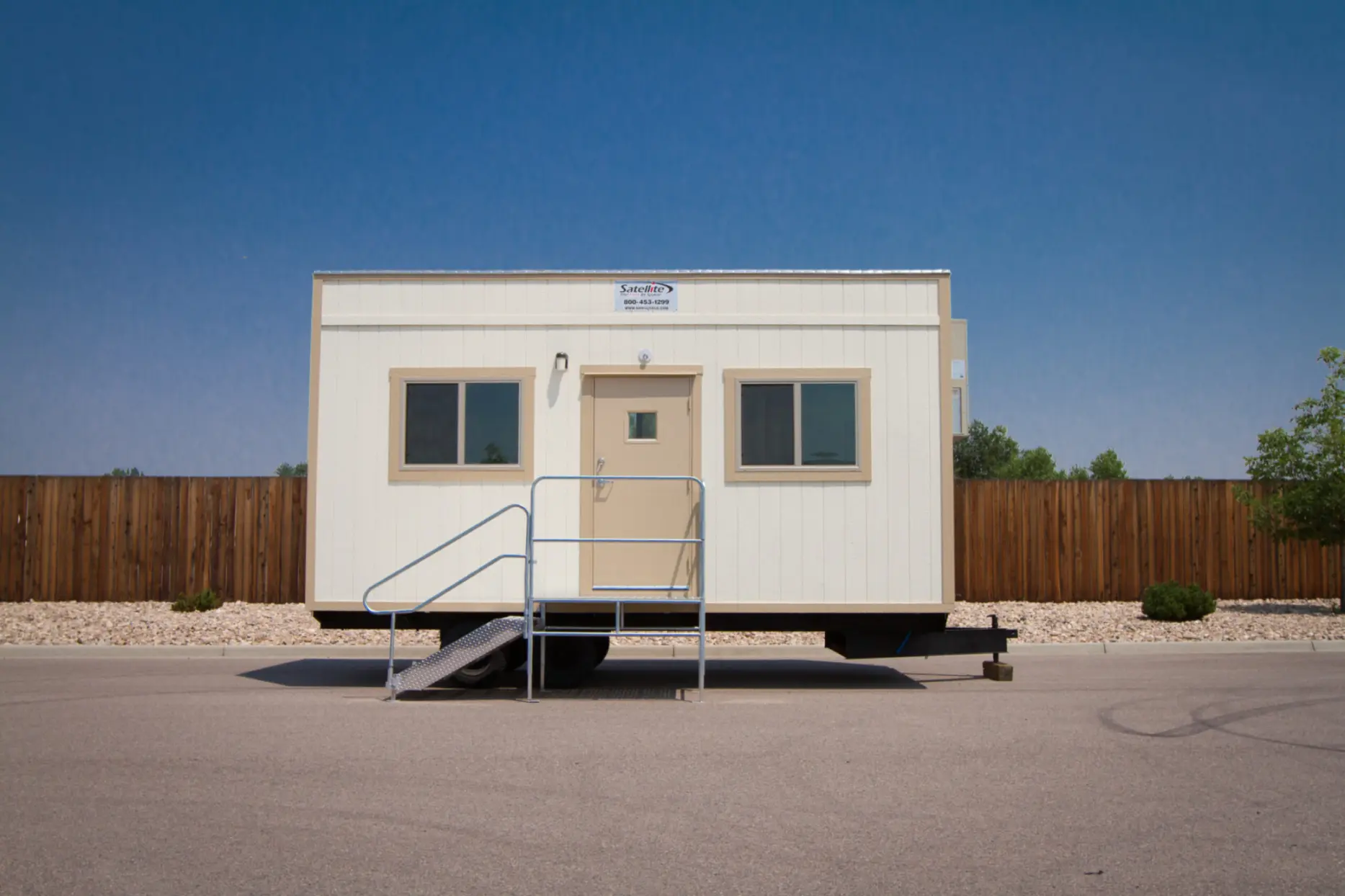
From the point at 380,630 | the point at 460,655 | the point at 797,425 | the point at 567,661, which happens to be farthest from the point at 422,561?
the point at 380,630

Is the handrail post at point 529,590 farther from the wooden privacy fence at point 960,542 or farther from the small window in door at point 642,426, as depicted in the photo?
the wooden privacy fence at point 960,542

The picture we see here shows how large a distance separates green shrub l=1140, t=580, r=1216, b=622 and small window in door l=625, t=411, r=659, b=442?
8781 millimetres

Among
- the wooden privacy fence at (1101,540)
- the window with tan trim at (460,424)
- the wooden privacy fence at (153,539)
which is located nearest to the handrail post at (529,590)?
the window with tan trim at (460,424)

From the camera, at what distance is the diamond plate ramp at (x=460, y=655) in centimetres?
949

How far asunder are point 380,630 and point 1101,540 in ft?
37.6

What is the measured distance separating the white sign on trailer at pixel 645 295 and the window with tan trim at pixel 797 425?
0.85 meters

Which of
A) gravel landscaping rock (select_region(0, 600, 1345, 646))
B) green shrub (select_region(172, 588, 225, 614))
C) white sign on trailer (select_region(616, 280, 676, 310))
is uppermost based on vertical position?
white sign on trailer (select_region(616, 280, 676, 310))

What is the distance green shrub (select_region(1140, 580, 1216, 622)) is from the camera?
1538cm

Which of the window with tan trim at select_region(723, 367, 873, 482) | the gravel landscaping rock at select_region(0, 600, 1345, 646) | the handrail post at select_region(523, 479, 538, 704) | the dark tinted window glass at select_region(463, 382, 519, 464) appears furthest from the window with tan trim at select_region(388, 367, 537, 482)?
the gravel landscaping rock at select_region(0, 600, 1345, 646)

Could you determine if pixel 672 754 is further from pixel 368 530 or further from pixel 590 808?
pixel 368 530

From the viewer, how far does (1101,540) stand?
1842cm

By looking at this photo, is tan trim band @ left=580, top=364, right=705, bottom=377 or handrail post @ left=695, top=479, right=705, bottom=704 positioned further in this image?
tan trim band @ left=580, top=364, right=705, bottom=377

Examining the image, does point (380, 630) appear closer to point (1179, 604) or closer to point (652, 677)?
point (652, 677)

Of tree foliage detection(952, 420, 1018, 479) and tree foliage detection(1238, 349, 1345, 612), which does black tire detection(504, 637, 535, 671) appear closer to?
tree foliage detection(1238, 349, 1345, 612)
